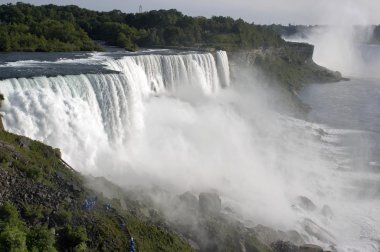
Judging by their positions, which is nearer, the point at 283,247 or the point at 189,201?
the point at 283,247

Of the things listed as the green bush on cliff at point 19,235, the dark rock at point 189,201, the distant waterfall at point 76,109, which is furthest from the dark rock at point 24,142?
the dark rock at point 189,201

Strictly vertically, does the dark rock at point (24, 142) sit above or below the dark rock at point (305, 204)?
above

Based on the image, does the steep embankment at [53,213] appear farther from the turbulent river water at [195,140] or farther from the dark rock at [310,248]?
the dark rock at [310,248]

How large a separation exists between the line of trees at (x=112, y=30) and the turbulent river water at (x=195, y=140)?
210 inches

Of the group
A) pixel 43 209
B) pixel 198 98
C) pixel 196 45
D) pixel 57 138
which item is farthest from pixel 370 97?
pixel 43 209

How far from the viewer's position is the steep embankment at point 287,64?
147 ft

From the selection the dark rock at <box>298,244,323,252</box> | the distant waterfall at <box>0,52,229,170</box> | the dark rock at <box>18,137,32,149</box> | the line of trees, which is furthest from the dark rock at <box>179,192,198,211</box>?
the line of trees

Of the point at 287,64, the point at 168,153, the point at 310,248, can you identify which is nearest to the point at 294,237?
the point at 310,248

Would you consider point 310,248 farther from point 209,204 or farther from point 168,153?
point 168,153

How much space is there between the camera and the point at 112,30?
42.1 meters

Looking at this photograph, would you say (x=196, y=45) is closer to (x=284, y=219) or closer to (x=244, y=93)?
(x=244, y=93)

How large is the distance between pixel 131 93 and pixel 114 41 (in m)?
21.4

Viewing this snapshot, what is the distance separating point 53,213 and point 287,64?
4682 centimetres

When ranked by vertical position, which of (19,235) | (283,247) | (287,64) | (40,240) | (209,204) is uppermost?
(19,235)
